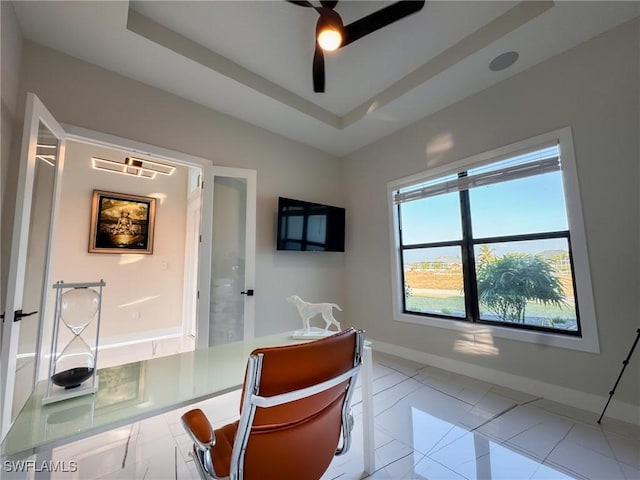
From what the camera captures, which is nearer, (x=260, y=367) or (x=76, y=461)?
(x=260, y=367)

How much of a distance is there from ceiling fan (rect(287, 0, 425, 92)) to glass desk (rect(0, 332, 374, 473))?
83.2 inches

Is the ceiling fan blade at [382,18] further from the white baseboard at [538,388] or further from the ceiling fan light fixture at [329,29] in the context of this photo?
the white baseboard at [538,388]

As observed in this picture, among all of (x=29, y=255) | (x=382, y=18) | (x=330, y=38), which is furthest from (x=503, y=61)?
(x=29, y=255)

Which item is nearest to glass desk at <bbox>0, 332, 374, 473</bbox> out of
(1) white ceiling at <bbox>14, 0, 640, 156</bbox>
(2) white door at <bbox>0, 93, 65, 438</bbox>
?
(2) white door at <bbox>0, 93, 65, 438</bbox>

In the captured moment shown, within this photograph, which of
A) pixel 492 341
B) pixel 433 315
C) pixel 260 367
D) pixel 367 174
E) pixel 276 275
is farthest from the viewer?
pixel 367 174

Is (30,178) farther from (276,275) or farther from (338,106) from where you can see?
(338,106)

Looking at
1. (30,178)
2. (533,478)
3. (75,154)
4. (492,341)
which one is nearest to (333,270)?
(492,341)

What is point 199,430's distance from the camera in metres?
0.95

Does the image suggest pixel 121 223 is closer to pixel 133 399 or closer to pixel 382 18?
pixel 133 399

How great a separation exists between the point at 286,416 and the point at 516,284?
2.65 m

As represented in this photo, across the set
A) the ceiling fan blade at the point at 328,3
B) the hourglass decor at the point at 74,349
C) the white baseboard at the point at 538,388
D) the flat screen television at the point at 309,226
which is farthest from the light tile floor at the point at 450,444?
the ceiling fan blade at the point at 328,3

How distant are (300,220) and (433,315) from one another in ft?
6.62

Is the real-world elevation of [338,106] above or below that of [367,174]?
above

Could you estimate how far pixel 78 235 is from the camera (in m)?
4.04
